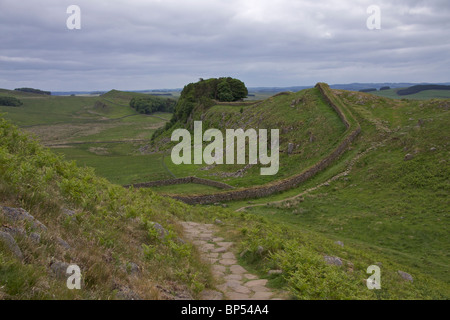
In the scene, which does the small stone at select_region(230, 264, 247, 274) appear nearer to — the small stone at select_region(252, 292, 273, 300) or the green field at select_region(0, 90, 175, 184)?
the small stone at select_region(252, 292, 273, 300)

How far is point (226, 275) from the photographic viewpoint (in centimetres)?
906

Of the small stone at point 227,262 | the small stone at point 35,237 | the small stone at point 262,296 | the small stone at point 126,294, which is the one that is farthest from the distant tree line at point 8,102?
the small stone at point 262,296

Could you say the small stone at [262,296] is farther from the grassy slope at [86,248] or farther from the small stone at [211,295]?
the grassy slope at [86,248]

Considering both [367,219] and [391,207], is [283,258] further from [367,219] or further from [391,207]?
[391,207]

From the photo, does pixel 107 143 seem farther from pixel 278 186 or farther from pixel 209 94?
pixel 278 186

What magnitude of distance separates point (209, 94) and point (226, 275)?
84275mm

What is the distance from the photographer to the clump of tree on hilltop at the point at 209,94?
3386 inches

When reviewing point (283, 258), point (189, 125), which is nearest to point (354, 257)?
point (283, 258)

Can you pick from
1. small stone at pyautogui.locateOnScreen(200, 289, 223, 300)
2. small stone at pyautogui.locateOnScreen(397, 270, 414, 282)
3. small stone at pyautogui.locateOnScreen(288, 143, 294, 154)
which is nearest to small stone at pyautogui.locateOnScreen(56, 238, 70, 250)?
small stone at pyautogui.locateOnScreen(200, 289, 223, 300)

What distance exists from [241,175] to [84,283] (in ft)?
114

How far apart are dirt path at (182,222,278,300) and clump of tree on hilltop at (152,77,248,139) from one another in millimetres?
72109

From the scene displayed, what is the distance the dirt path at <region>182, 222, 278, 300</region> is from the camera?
24.5 feet

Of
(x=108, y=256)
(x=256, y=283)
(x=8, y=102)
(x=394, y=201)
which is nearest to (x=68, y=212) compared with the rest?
(x=108, y=256)

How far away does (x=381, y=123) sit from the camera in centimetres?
3878
